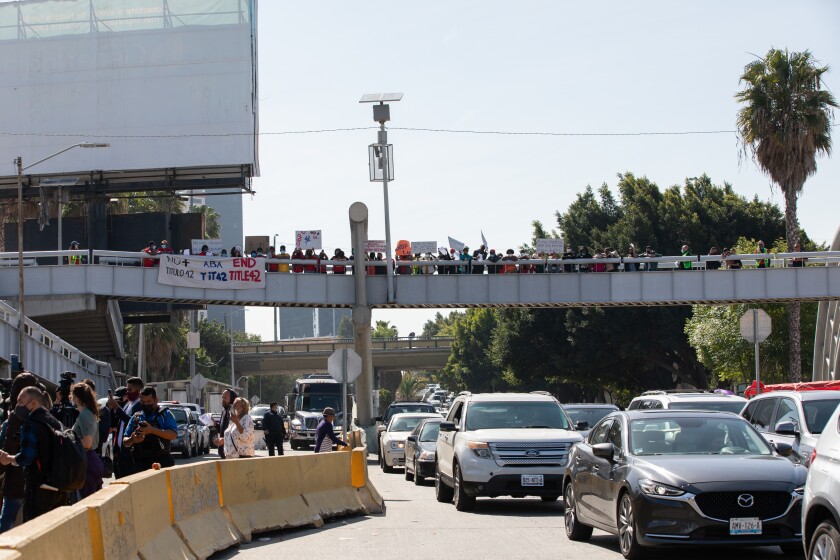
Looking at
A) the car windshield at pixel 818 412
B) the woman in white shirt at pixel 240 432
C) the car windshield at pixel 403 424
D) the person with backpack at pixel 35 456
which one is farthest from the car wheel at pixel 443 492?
the car windshield at pixel 403 424

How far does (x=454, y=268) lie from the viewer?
166ft

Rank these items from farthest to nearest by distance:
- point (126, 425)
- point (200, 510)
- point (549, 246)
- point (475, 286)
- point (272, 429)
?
point (475, 286) < point (549, 246) < point (272, 429) < point (126, 425) < point (200, 510)

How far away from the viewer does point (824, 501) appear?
308 inches

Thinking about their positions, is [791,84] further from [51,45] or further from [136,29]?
[51,45]

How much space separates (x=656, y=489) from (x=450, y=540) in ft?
10.7

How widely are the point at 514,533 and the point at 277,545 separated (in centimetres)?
279

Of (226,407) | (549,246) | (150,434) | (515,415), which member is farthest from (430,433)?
(549,246)

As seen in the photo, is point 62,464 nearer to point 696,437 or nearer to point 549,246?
point 696,437

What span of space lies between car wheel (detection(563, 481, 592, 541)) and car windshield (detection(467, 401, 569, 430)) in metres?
4.25

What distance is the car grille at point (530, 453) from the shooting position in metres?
17.0

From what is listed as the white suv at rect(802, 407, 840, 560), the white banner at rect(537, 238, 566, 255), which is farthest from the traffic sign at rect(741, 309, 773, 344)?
the white suv at rect(802, 407, 840, 560)

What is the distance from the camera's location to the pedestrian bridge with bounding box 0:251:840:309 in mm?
43906

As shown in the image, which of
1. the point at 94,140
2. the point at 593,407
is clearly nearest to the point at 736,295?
the point at 593,407

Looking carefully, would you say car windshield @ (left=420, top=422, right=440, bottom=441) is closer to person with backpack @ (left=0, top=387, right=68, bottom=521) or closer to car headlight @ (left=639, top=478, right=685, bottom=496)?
car headlight @ (left=639, top=478, right=685, bottom=496)
